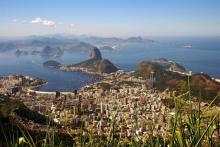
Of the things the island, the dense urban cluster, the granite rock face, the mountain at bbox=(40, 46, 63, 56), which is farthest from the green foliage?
the mountain at bbox=(40, 46, 63, 56)

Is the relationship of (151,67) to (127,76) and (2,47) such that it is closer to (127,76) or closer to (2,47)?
(127,76)

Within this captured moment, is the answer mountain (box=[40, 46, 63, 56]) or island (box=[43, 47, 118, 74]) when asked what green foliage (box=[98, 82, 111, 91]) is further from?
mountain (box=[40, 46, 63, 56])

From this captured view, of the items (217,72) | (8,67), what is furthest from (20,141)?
(8,67)

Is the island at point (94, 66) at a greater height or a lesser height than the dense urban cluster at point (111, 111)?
lesser

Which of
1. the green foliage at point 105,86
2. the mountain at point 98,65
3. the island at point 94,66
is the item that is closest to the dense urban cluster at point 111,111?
the green foliage at point 105,86

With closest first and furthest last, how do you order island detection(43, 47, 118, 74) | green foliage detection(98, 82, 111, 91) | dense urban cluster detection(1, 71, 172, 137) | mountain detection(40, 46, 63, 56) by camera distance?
dense urban cluster detection(1, 71, 172, 137) → green foliage detection(98, 82, 111, 91) → island detection(43, 47, 118, 74) → mountain detection(40, 46, 63, 56)

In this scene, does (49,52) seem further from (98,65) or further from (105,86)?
(105,86)

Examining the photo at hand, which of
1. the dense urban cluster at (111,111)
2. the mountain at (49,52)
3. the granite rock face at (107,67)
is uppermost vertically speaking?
the dense urban cluster at (111,111)

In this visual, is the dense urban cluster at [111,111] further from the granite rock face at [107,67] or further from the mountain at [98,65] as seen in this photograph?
the mountain at [98,65]

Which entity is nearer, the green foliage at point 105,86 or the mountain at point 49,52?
the green foliage at point 105,86

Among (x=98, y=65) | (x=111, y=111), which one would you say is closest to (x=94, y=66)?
(x=98, y=65)

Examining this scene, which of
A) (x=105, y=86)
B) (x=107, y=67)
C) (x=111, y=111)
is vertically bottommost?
(x=105, y=86)
